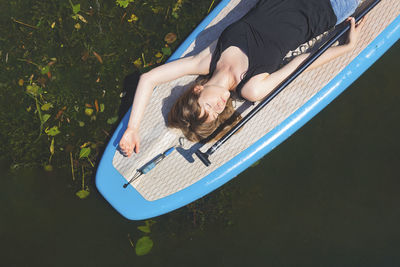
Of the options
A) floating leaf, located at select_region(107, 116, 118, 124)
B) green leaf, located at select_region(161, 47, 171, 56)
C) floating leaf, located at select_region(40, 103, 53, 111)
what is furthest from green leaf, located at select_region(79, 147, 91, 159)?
green leaf, located at select_region(161, 47, 171, 56)

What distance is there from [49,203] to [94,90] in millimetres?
842

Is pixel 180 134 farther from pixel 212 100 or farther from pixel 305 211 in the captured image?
pixel 305 211

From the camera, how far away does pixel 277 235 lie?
7.21 ft

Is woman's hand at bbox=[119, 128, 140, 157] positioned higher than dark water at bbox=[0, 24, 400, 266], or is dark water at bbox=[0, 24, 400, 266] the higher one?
woman's hand at bbox=[119, 128, 140, 157]

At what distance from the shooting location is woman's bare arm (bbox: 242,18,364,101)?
1672mm

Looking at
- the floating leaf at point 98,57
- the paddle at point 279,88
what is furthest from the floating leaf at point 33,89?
the paddle at point 279,88

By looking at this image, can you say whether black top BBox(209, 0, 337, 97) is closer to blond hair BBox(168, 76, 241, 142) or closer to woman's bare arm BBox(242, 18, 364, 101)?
woman's bare arm BBox(242, 18, 364, 101)

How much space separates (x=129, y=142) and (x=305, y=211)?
1230 millimetres

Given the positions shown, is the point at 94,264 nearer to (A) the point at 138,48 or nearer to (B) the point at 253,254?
(B) the point at 253,254

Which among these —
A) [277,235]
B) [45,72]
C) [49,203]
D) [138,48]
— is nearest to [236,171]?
[277,235]

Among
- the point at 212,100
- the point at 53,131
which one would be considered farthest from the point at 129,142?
the point at 53,131

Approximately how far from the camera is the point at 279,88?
1744mm

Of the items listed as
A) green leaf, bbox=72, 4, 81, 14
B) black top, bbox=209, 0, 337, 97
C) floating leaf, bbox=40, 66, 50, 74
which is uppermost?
green leaf, bbox=72, 4, 81, 14

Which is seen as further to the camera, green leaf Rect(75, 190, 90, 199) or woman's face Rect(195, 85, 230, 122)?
green leaf Rect(75, 190, 90, 199)
